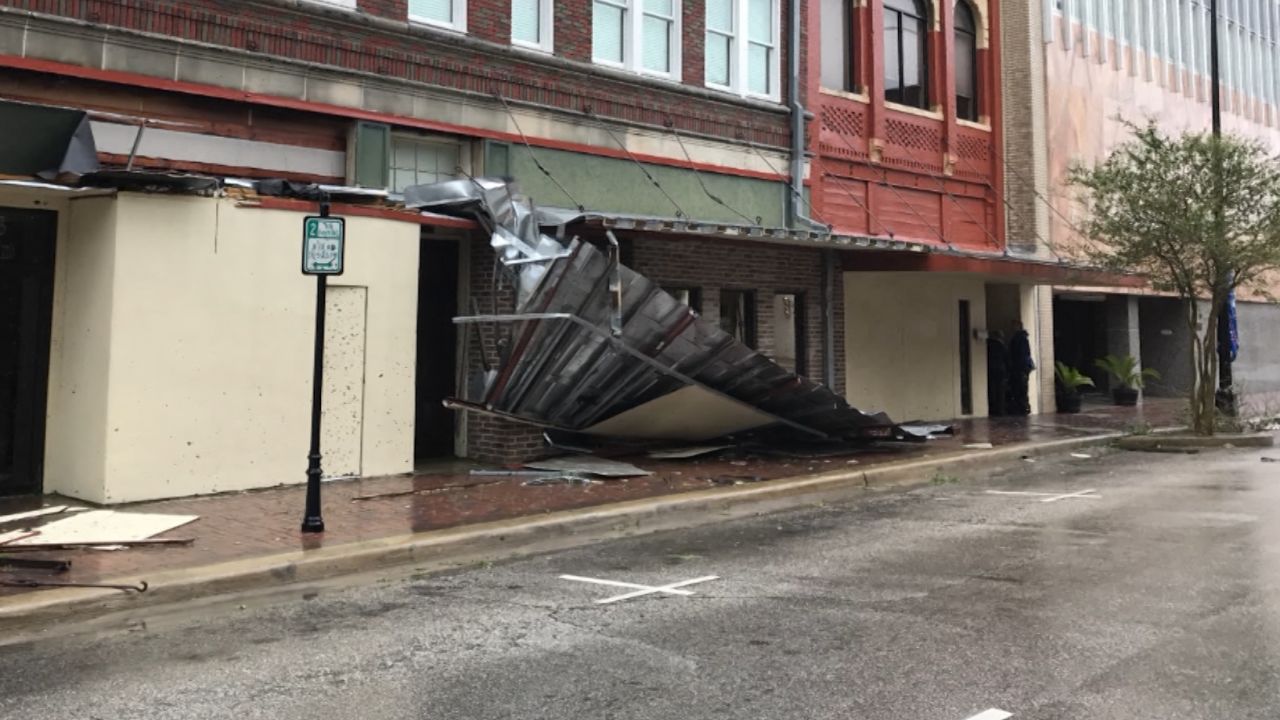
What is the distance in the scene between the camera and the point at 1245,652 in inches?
213

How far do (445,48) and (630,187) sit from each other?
11.5 ft

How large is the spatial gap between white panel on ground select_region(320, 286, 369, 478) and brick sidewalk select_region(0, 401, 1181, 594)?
1.06 ft

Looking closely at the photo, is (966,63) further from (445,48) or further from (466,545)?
(466,545)

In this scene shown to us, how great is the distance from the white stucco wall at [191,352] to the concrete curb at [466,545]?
315 cm

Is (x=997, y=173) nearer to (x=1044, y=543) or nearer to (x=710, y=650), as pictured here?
(x=1044, y=543)

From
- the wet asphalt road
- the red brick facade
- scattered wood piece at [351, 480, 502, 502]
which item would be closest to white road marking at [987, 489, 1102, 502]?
the wet asphalt road

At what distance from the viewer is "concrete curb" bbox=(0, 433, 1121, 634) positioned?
654cm

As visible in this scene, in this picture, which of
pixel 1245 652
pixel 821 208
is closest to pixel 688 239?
pixel 821 208

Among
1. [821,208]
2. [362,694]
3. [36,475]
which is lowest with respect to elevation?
[362,694]

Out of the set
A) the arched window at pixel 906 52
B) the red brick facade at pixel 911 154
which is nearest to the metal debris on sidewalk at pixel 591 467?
the red brick facade at pixel 911 154

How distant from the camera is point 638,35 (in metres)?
15.7

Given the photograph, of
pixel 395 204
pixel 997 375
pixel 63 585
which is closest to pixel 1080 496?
pixel 395 204

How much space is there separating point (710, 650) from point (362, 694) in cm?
184

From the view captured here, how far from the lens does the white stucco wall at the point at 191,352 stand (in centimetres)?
992
